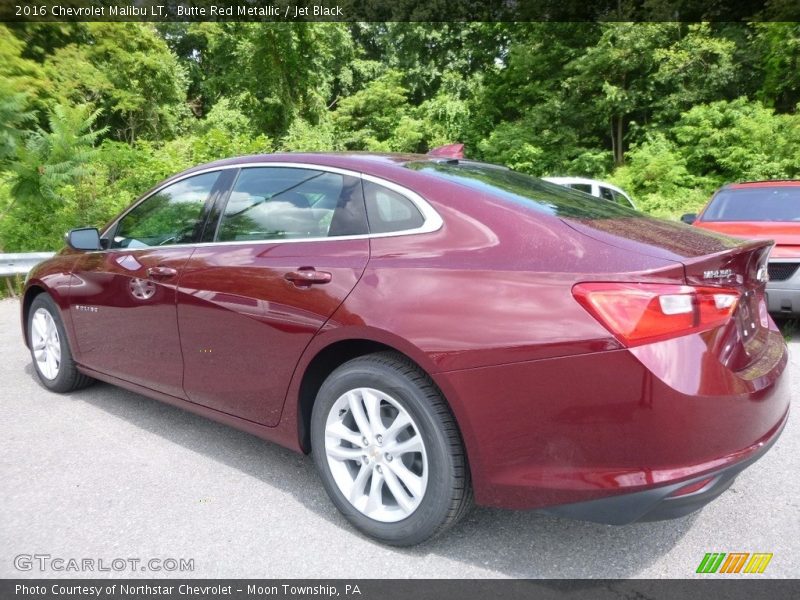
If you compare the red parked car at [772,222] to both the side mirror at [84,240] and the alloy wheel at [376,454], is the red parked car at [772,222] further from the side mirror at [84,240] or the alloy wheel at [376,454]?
the side mirror at [84,240]

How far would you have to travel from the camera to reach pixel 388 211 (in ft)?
8.95

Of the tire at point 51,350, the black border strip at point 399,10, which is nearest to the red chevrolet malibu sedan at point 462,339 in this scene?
the tire at point 51,350

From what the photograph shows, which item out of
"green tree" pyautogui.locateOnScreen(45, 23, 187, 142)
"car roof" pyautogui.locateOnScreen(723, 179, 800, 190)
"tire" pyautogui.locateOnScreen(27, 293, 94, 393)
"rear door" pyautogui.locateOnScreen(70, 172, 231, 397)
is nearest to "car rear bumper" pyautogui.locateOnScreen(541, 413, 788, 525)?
"rear door" pyautogui.locateOnScreen(70, 172, 231, 397)

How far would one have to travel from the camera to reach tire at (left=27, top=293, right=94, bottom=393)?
176 inches

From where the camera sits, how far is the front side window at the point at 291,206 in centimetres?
286

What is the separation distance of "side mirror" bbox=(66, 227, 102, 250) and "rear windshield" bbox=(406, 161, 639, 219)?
2278 millimetres

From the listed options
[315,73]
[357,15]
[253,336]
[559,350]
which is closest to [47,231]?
[253,336]

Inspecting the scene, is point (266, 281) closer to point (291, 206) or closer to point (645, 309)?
point (291, 206)

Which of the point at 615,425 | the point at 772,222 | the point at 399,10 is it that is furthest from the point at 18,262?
the point at 399,10

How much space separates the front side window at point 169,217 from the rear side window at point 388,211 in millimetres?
1170

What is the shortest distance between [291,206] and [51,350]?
2613 millimetres

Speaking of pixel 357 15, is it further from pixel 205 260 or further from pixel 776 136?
pixel 205 260

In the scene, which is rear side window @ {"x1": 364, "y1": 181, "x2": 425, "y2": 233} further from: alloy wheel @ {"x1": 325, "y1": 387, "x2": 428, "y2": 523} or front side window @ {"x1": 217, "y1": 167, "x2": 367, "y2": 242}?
alloy wheel @ {"x1": 325, "y1": 387, "x2": 428, "y2": 523}

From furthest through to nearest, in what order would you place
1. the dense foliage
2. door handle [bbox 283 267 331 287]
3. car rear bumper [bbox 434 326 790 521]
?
1. the dense foliage
2. door handle [bbox 283 267 331 287]
3. car rear bumper [bbox 434 326 790 521]
